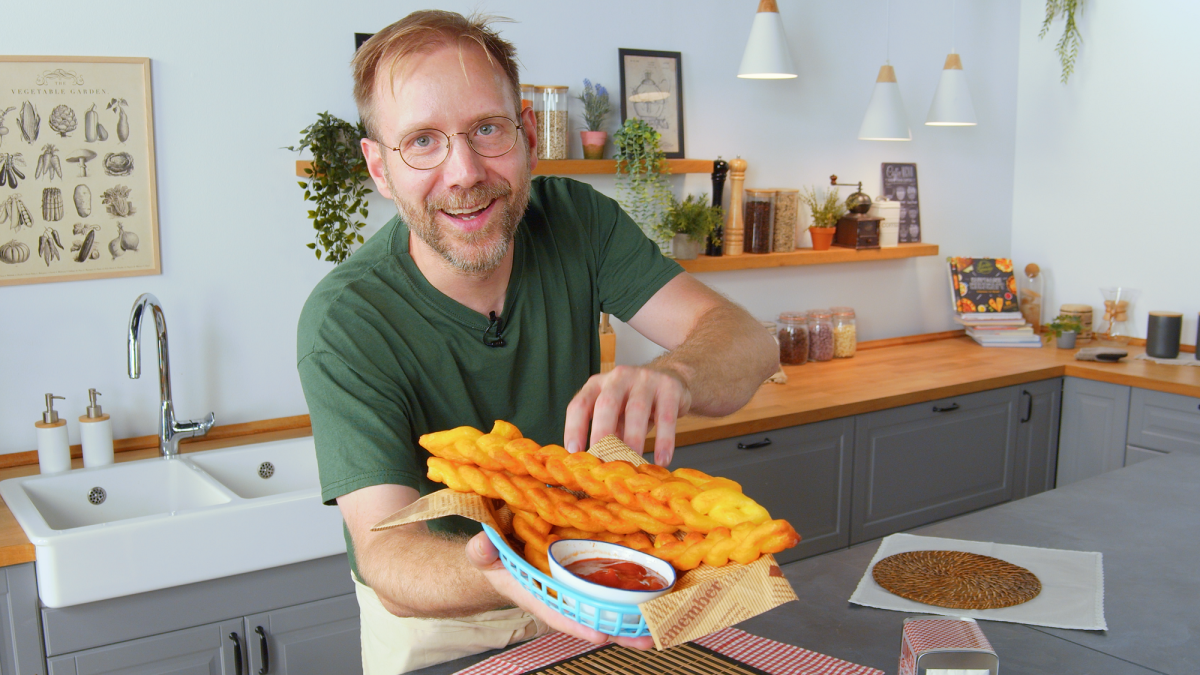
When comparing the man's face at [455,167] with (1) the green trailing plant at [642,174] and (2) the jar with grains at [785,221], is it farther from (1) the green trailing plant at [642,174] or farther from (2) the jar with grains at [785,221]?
(2) the jar with grains at [785,221]

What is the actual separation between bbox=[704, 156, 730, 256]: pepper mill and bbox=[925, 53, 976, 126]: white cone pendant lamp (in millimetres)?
1027

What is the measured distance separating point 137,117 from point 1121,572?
2.49 m

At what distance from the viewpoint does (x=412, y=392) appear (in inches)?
56.0

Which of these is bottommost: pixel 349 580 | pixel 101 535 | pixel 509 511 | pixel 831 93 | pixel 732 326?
pixel 349 580

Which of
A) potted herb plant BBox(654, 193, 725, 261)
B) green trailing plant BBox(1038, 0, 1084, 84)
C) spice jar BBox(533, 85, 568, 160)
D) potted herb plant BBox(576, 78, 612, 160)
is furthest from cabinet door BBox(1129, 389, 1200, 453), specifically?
spice jar BBox(533, 85, 568, 160)

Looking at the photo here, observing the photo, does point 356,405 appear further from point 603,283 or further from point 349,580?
point 349,580

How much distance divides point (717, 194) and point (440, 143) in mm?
2070

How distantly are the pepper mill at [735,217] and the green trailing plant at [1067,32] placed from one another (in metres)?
1.75

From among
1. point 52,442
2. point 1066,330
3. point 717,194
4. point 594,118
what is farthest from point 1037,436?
point 52,442

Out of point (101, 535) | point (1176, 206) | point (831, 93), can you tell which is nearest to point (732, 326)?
point (101, 535)

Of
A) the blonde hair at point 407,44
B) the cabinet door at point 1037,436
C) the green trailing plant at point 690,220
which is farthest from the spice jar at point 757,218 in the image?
the blonde hair at point 407,44

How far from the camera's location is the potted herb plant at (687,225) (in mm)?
3111

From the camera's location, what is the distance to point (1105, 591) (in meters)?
1.51

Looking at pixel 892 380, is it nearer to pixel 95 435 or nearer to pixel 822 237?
pixel 822 237
